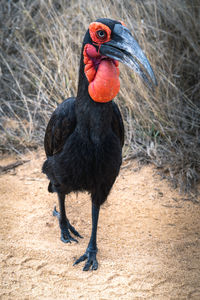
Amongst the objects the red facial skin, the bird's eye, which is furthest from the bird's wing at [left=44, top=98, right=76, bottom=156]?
the bird's eye

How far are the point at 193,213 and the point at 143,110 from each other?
154 centimetres

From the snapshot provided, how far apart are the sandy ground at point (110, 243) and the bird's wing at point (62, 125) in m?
0.90

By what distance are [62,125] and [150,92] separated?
2.06 meters

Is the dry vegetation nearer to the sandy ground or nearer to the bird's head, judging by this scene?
the sandy ground

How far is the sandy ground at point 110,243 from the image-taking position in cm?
279

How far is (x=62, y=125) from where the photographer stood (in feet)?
9.96

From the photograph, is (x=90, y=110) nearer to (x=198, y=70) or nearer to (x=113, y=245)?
(x=113, y=245)

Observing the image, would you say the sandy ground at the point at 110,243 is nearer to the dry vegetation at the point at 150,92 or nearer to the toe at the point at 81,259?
the toe at the point at 81,259

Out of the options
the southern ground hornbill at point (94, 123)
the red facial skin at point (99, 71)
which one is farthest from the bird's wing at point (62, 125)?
the red facial skin at point (99, 71)

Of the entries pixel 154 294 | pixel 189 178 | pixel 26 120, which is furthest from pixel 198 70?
pixel 154 294

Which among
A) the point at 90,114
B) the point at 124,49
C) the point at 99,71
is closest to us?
the point at 124,49

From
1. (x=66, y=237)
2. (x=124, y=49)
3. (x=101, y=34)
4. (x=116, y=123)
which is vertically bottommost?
(x=66, y=237)

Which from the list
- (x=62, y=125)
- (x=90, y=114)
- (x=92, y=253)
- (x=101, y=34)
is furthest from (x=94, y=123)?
(x=92, y=253)

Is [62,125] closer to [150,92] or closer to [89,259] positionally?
[89,259]
